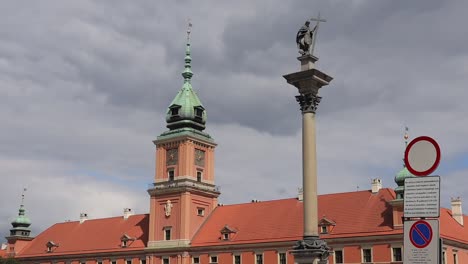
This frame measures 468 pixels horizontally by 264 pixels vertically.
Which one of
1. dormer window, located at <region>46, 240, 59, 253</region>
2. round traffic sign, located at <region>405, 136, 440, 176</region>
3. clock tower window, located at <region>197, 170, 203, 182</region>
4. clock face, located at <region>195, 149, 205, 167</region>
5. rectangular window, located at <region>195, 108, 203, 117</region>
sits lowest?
round traffic sign, located at <region>405, 136, 440, 176</region>

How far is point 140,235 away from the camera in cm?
7588

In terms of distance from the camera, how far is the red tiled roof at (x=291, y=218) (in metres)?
57.6

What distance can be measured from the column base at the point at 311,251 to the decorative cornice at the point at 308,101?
4925 millimetres

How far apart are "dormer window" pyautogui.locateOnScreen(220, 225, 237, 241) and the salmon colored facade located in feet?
0.34

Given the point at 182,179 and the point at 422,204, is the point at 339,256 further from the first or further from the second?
the point at 422,204

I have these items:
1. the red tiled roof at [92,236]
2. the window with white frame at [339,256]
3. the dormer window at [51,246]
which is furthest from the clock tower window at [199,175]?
the dormer window at [51,246]

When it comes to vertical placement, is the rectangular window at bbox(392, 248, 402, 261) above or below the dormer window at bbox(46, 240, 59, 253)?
below

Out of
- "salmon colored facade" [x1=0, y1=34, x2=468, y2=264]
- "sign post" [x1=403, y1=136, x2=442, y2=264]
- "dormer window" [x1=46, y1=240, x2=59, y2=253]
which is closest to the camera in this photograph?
"sign post" [x1=403, y1=136, x2=442, y2=264]

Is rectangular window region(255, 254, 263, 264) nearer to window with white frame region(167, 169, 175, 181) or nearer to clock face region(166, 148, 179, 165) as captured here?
window with white frame region(167, 169, 175, 181)

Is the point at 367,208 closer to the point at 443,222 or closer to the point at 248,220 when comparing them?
the point at 443,222

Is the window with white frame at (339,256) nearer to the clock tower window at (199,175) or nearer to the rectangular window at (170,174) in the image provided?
the clock tower window at (199,175)

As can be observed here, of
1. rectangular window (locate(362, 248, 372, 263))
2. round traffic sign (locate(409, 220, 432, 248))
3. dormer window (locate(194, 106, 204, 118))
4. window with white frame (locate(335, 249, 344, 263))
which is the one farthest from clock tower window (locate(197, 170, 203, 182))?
round traffic sign (locate(409, 220, 432, 248))

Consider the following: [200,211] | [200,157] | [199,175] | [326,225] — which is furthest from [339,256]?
[200,157]

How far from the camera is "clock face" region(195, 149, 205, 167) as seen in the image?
2884 inches
